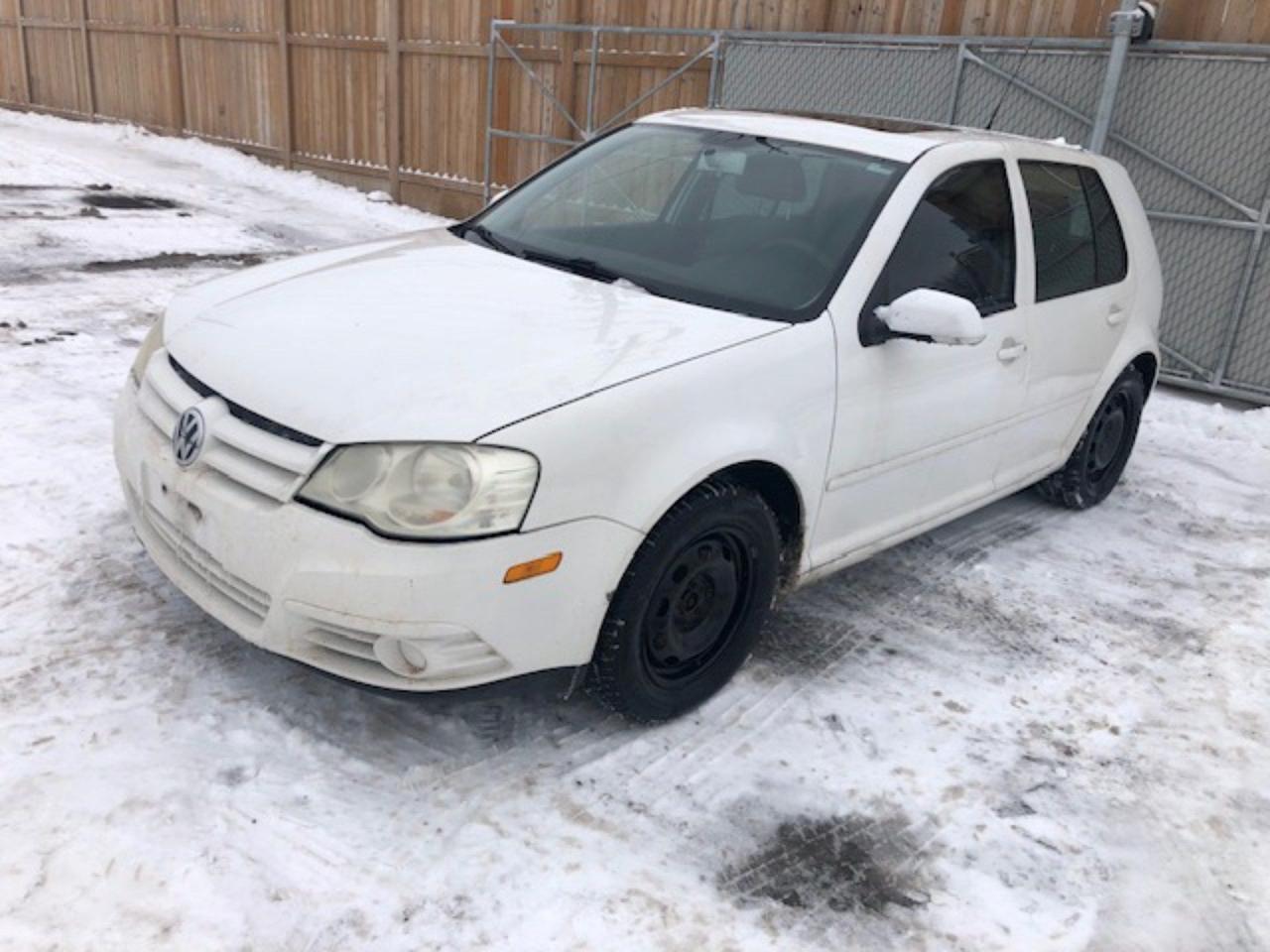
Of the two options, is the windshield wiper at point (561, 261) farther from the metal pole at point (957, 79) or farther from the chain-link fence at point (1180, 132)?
the metal pole at point (957, 79)

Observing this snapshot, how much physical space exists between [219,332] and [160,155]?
535 inches

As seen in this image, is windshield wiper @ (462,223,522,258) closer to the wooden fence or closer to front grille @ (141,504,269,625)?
front grille @ (141,504,269,625)

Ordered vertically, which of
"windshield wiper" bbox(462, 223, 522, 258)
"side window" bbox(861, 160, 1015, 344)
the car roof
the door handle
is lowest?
the door handle

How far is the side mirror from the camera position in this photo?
3.25m

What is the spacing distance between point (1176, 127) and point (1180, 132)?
42mm

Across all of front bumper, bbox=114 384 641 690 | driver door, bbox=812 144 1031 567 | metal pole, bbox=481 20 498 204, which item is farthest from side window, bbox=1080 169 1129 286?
metal pole, bbox=481 20 498 204

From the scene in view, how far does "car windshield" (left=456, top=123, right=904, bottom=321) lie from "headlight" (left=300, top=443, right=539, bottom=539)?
1.06m

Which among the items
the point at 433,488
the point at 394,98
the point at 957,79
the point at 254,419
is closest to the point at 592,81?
the point at 394,98

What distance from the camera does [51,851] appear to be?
96.6 inches

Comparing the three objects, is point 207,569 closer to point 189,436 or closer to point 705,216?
point 189,436

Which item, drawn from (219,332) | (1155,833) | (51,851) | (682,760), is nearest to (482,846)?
(682,760)

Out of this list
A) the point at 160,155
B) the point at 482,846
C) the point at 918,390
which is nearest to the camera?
the point at 482,846

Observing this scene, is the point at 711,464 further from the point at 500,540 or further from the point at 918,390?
the point at 918,390

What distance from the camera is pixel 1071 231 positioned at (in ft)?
14.8
